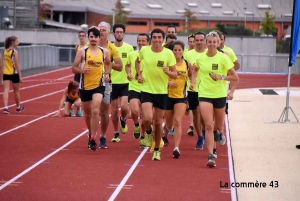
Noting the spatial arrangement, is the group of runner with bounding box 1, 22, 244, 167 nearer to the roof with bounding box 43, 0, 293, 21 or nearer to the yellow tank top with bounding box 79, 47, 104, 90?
the yellow tank top with bounding box 79, 47, 104, 90

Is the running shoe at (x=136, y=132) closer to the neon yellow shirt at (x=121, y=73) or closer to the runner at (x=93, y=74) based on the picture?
the neon yellow shirt at (x=121, y=73)

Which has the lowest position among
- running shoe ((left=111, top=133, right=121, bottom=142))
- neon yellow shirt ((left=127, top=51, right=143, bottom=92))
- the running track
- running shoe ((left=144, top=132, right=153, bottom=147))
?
the running track

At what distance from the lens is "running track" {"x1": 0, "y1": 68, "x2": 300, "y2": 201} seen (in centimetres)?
998

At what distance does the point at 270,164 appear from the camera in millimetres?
12523

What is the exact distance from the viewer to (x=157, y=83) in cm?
1295

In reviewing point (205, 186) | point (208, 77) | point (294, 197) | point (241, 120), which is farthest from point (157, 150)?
point (241, 120)

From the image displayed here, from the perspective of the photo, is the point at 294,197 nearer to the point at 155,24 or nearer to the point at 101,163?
the point at 101,163

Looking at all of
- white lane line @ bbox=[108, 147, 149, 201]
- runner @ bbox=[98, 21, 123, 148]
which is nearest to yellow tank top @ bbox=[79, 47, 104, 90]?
runner @ bbox=[98, 21, 123, 148]

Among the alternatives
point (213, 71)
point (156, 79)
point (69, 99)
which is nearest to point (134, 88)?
point (156, 79)

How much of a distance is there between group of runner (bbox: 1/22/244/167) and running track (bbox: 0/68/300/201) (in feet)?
1.15

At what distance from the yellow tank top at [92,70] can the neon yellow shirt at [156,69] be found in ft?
2.86

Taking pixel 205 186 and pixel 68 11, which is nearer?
pixel 205 186

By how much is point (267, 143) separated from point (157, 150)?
3128 mm

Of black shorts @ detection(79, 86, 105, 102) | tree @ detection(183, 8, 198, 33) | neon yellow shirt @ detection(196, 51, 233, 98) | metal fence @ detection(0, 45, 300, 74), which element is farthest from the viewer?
tree @ detection(183, 8, 198, 33)
